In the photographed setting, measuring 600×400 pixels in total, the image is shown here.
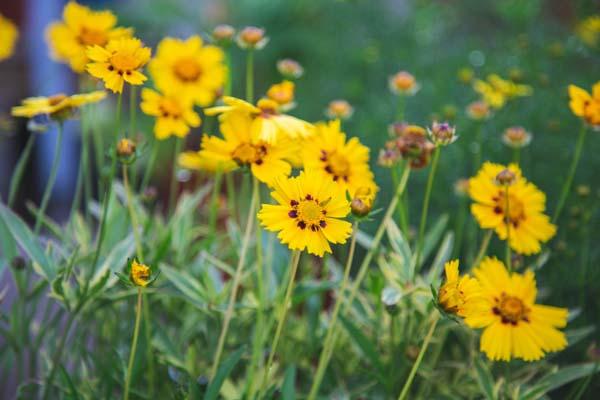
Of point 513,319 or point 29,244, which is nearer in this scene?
point 513,319

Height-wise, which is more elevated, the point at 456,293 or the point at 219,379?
the point at 456,293

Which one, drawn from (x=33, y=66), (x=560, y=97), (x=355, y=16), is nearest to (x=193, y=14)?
(x=33, y=66)

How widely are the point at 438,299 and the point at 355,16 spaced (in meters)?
2.02

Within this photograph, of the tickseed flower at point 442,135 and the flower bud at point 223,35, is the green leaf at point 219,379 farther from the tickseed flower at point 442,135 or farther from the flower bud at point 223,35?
the flower bud at point 223,35

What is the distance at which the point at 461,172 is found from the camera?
134cm

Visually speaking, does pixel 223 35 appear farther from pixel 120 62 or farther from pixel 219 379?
pixel 219 379

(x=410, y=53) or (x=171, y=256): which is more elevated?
(x=410, y=53)

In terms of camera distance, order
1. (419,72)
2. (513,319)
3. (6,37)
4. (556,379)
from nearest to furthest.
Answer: (513,319)
(556,379)
(6,37)
(419,72)

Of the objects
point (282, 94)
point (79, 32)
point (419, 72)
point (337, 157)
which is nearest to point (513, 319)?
point (337, 157)

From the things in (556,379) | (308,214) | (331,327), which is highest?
(308,214)

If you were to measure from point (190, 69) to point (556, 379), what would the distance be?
562 millimetres

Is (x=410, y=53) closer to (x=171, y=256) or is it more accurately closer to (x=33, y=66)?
(x=171, y=256)

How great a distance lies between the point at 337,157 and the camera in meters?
0.66

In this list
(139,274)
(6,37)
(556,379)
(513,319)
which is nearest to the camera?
(139,274)
